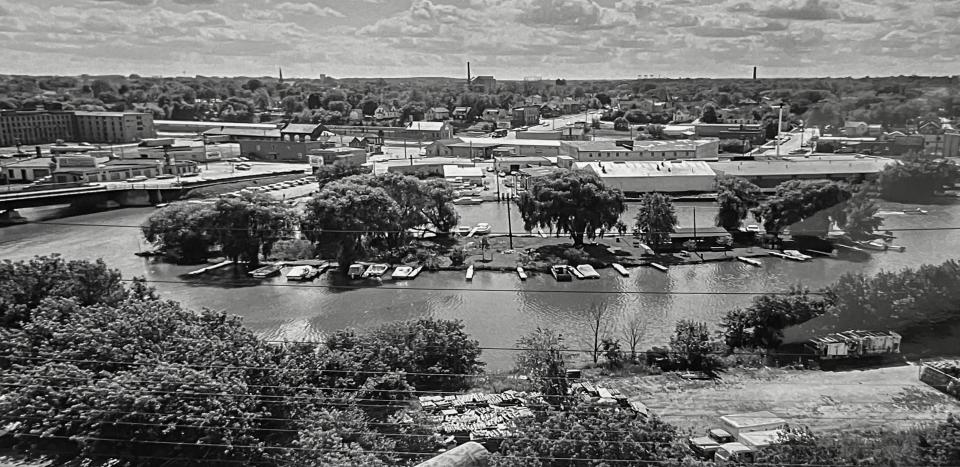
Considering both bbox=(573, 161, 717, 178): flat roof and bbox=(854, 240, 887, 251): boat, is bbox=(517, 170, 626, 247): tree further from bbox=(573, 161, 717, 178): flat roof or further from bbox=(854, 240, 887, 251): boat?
bbox=(573, 161, 717, 178): flat roof

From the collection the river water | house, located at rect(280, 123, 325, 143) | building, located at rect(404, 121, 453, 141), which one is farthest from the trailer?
building, located at rect(404, 121, 453, 141)

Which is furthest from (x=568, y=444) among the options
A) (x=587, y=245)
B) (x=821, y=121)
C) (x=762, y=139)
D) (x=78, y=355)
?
(x=762, y=139)

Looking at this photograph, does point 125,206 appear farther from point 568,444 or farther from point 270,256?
point 568,444

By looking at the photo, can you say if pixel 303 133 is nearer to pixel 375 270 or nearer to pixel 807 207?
pixel 375 270

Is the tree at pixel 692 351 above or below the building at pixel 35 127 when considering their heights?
below

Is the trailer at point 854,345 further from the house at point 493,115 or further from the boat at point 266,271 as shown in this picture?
the house at point 493,115

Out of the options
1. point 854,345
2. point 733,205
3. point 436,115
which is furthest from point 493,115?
point 854,345

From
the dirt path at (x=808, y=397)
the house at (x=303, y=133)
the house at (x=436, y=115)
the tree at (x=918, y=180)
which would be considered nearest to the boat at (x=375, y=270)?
the dirt path at (x=808, y=397)
